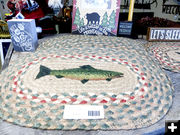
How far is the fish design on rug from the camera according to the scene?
0.63 meters

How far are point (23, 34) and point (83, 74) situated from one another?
0.49 metres

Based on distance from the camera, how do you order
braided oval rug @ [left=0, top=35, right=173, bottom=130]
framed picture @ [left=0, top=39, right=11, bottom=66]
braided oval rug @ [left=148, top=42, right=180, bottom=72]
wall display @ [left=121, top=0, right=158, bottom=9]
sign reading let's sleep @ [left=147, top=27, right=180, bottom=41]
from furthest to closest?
wall display @ [left=121, top=0, right=158, bottom=9]
framed picture @ [left=0, top=39, right=11, bottom=66]
sign reading let's sleep @ [left=147, top=27, right=180, bottom=41]
braided oval rug @ [left=148, top=42, right=180, bottom=72]
braided oval rug @ [left=0, top=35, right=173, bottom=130]

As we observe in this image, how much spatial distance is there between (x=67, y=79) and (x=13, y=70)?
0.25m

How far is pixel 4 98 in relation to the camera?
1.93 ft

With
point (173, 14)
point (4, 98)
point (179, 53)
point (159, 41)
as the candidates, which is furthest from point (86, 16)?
point (173, 14)

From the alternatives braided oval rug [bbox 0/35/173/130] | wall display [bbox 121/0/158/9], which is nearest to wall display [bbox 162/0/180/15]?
wall display [bbox 121/0/158/9]

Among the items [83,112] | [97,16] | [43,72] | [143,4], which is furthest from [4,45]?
[143,4]

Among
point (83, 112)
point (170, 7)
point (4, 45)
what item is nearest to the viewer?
point (83, 112)

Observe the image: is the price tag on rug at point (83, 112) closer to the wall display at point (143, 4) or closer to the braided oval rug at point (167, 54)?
the braided oval rug at point (167, 54)

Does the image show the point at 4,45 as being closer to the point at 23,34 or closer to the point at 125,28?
the point at 23,34

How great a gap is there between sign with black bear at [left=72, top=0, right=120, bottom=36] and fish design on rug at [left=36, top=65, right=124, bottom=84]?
539 millimetres

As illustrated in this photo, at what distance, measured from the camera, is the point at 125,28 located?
3.92 feet

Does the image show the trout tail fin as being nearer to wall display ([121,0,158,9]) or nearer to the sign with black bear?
the sign with black bear

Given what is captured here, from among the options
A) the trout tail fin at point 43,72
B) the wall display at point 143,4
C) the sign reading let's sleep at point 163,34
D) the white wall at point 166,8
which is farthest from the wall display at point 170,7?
the trout tail fin at point 43,72
